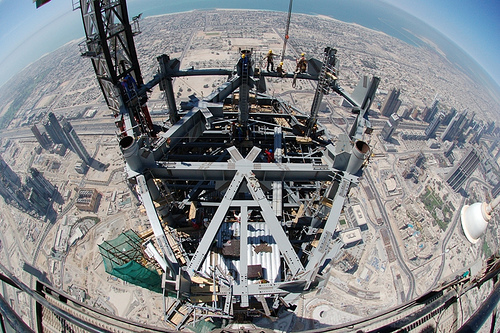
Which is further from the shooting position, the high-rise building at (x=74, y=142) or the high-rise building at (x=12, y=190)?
the high-rise building at (x=74, y=142)

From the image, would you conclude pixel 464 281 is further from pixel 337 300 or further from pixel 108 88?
pixel 337 300

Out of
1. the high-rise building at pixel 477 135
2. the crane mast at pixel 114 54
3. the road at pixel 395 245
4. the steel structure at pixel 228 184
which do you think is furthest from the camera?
the high-rise building at pixel 477 135

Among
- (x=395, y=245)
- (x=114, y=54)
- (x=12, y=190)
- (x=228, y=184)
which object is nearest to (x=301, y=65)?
(x=228, y=184)

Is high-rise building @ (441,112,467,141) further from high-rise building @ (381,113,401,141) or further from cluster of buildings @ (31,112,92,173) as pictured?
cluster of buildings @ (31,112,92,173)

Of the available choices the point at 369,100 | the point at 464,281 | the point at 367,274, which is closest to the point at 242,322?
the point at 464,281

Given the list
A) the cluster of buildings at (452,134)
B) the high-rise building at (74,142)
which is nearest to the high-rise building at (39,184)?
the high-rise building at (74,142)

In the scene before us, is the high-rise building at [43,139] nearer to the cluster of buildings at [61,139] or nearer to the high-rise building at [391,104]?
the cluster of buildings at [61,139]

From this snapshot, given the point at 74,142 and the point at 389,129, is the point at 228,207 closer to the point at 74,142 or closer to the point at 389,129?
the point at 74,142
